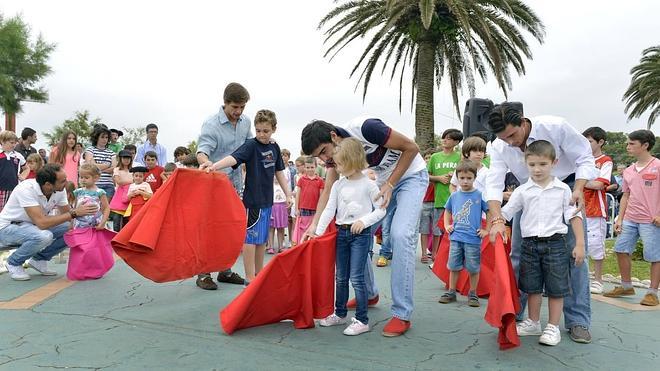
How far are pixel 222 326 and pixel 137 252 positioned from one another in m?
0.91

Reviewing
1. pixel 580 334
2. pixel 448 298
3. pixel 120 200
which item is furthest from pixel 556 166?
pixel 120 200

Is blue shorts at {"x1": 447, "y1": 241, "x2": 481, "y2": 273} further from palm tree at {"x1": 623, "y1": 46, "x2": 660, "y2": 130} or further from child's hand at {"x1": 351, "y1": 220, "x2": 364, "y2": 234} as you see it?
palm tree at {"x1": 623, "y1": 46, "x2": 660, "y2": 130}

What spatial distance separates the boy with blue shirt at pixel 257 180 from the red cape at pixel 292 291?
47.3 inches

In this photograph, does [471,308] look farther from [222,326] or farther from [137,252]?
[137,252]

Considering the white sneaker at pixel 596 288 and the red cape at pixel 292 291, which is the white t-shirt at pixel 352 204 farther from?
the white sneaker at pixel 596 288

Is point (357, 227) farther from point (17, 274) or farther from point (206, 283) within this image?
point (17, 274)

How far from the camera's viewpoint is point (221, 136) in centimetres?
526

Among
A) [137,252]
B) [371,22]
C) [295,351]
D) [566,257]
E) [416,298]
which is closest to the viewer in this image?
[295,351]

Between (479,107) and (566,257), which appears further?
(479,107)

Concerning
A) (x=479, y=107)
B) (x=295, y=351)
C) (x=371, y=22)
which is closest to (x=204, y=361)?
(x=295, y=351)

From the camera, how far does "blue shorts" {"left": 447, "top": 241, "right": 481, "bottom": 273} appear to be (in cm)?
498

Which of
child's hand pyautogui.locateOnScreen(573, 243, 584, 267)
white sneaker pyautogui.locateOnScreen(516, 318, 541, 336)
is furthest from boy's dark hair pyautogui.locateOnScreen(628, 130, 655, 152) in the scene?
white sneaker pyautogui.locateOnScreen(516, 318, 541, 336)

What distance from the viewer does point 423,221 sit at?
7.77 meters

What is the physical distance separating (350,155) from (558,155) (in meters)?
1.56
